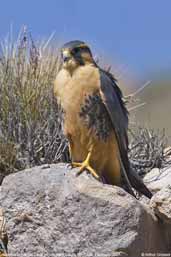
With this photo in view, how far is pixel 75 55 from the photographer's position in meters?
6.33

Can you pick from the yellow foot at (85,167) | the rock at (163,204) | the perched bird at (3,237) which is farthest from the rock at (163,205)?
the perched bird at (3,237)

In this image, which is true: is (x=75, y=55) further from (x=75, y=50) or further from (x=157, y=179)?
(x=157, y=179)

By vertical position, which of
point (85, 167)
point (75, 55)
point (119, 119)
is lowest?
point (85, 167)

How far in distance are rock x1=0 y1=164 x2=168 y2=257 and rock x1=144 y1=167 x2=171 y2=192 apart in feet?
2.93

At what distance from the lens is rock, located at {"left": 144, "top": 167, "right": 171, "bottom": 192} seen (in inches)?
255

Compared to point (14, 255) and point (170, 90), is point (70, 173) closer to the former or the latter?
point (14, 255)

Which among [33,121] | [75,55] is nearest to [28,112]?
[33,121]

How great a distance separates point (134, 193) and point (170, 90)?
93.4 feet

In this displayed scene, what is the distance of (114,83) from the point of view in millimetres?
6402

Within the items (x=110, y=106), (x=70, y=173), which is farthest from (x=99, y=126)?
(x=70, y=173)

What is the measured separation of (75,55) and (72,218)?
60.9 inches

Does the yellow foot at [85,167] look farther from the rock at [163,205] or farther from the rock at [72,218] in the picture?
the rock at [163,205]

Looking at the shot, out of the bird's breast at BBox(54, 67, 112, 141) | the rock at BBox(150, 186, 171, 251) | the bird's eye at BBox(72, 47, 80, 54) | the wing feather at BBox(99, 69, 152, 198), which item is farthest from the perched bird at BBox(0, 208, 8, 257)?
the bird's eye at BBox(72, 47, 80, 54)

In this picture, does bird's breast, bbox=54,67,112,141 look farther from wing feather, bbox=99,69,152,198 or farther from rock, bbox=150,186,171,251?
rock, bbox=150,186,171,251
